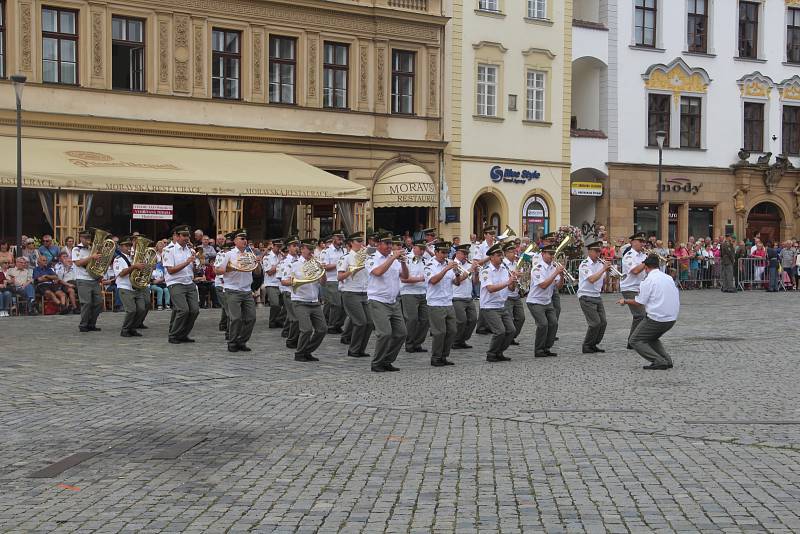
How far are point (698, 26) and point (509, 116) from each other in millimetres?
10553

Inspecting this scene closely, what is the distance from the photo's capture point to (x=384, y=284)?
639 inches

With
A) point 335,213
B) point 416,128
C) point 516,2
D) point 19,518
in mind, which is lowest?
point 19,518

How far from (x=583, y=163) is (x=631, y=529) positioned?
34.8 m

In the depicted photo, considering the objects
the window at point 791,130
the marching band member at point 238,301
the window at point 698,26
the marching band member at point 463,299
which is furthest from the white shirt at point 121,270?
the window at point 791,130

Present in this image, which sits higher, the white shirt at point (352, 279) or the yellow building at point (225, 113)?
the yellow building at point (225, 113)

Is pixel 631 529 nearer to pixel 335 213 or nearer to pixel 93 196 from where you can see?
pixel 93 196

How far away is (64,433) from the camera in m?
10.4

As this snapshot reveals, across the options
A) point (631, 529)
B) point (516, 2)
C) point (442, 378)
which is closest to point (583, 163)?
point (516, 2)

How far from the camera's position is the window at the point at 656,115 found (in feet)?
140

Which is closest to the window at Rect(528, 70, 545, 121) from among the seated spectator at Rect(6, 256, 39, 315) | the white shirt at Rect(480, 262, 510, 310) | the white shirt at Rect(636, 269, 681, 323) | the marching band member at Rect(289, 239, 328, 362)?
the seated spectator at Rect(6, 256, 39, 315)

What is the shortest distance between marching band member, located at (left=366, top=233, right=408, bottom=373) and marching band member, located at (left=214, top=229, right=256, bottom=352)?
2.43 metres

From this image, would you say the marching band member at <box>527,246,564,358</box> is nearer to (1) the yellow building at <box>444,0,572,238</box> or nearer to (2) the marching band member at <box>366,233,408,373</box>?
(2) the marching band member at <box>366,233,408,373</box>

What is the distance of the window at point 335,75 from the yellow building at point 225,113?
0.04m

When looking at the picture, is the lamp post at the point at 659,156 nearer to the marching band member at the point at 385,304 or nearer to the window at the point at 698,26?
the window at the point at 698,26
